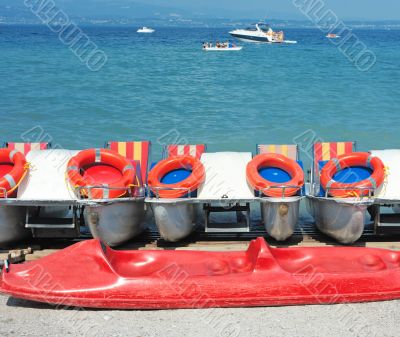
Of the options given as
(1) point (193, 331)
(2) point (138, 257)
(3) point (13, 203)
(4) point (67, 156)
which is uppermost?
(4) point (67, 156)

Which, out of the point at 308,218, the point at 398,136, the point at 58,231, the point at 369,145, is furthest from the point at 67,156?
the point at 398,136

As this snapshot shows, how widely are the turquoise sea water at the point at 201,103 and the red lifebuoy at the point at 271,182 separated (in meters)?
6.04

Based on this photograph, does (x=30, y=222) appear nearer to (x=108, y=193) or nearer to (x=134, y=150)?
(x=108, y=193)

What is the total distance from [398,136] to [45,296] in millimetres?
11741

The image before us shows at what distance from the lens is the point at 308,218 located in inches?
325

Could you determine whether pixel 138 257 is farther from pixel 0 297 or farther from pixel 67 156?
pixel 67 156

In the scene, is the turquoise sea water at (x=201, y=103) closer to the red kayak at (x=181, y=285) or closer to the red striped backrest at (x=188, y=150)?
the red striped backrest at (x=188, y=150)

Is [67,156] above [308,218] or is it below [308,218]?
→ above

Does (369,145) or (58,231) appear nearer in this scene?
(58,231)

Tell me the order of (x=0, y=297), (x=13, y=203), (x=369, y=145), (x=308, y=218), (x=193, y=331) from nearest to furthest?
1. (x=193, y=331)
2. (x=0, y=297)
3. (x=13, y=203)
4. (x=308, y=218)
5. (x=369, y=145)

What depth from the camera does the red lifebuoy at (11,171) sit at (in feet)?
20.7

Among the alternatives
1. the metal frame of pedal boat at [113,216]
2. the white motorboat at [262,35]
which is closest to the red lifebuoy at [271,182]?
the metal frame of pedal boat at [113,216]

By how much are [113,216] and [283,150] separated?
244cm

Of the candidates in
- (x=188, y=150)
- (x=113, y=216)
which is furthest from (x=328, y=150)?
(x=113, y=216)
